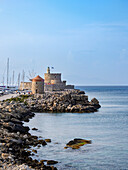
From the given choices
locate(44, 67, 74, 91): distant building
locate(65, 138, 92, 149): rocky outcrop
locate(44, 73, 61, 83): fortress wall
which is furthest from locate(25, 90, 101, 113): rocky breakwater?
locate(44, 73, 61, 83): fortress wall

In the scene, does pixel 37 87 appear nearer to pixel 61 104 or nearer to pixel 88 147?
pixel 61 104

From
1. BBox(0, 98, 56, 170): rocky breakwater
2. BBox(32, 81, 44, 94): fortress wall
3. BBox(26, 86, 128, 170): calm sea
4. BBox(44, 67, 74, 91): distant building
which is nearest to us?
BBox(0, 98, 56, 170): rocky breakwater

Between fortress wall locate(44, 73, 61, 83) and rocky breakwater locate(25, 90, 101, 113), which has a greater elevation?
fortress wall locate(44, 73, 61, 83)

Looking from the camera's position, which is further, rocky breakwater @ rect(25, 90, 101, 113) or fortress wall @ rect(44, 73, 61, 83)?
fortress wall @ rect(44, 73, 61, 83)

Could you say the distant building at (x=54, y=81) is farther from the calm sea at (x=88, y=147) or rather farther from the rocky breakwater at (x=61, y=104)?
the calm sea at (x=88, y=147)

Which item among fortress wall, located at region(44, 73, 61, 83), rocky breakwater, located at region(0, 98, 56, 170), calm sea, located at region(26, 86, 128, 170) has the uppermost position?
fortress wall, located at region(44, 73, 61, 83)

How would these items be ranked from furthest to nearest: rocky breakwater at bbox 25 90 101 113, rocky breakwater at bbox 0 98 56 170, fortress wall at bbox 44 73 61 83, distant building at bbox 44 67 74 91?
1. fortress wall at bbox 44 73 61 83
2. distant building at bbox 44 67 74 91
3. rocky breakwater at bbox 25 90 101 113
4. rocky breakwater at bbox 0 98 56 170

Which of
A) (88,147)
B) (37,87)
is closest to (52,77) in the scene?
(37,87)

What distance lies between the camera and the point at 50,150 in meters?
19.6

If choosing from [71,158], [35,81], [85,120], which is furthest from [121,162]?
[35,81]

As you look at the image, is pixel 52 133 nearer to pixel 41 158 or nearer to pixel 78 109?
pixel 41 158

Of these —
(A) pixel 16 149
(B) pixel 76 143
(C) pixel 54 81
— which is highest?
(C) pixel 54 81

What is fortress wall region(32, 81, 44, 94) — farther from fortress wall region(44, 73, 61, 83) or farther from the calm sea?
the calm sea

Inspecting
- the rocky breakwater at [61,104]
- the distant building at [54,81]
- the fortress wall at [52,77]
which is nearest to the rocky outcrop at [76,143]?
the rocky breakwater at [61,104]
